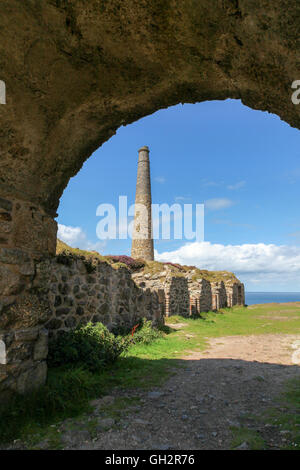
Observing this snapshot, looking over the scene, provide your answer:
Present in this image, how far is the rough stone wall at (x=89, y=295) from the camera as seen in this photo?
5328 millimetres

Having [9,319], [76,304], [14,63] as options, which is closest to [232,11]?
[14,63]

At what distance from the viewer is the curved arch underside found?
229cm

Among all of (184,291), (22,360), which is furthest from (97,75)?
(184,291)

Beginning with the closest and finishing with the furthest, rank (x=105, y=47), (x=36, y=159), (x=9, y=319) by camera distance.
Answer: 1. (x=105, y=47)
2. (x=9, y=319)
3. (x=36, y=159)

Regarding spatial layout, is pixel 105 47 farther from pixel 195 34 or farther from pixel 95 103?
pixel 195 34

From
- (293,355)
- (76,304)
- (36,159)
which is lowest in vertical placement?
(293,355)

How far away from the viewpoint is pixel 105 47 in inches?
111

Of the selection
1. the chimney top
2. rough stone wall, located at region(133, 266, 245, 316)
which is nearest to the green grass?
rough stone wall, located at region(133, 266, 245, 316)

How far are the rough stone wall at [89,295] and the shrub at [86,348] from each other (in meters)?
0.38

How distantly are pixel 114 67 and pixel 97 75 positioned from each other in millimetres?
214

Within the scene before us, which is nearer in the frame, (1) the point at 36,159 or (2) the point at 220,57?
(2) the point at 220,57

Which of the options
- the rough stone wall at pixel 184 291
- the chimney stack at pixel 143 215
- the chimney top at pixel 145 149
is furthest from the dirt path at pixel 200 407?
the chimney top at pixel 145 149

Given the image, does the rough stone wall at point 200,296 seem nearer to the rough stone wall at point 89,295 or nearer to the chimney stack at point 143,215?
the rough stone wall at point 89,295

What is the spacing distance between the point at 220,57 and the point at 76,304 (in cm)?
506
